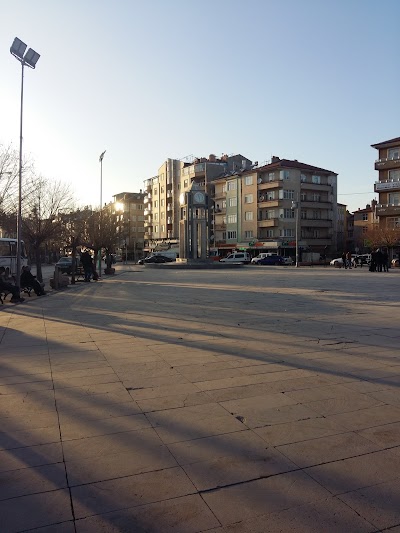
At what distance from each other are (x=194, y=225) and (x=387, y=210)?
2648 cm

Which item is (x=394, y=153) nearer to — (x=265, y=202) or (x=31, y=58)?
(x=265, y=202)

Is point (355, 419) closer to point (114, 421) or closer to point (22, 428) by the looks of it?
point (114, 421)

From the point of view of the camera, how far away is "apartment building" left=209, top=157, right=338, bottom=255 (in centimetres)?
7400

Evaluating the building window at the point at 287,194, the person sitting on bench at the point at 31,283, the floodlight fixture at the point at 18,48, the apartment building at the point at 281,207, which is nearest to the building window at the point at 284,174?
the apartment building at the point at 281,207

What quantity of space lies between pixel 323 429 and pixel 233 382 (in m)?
1.60

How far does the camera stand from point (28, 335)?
8.80m

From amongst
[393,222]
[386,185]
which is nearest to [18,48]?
[386,185]

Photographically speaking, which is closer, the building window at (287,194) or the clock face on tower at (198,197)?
the clock face on tower at (198,197)

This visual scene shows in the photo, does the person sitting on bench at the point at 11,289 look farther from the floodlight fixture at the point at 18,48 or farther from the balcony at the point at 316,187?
the balcony at the point at 316,187

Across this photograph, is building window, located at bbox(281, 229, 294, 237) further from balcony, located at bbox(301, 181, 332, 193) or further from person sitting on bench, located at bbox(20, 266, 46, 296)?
person sitting on bench, located at bbox(20, 266, 46, 296)

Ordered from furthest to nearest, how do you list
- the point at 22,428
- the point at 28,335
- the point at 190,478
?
the point at 28,335 → the point at 22,428 → the point at 190,478

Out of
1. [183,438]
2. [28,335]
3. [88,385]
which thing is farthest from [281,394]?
[28,335]

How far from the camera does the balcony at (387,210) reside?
58.1 metres

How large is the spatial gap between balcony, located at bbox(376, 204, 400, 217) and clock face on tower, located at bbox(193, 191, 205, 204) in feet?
81.2
